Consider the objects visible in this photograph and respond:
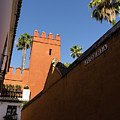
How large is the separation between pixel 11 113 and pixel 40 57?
28.5 feet

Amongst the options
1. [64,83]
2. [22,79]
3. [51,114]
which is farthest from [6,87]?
[64,83]

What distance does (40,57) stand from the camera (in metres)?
21.6

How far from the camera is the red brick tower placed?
64.5 ft

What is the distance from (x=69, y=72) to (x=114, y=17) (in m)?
12.6

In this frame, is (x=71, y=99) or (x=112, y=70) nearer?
(x=112, y=70)

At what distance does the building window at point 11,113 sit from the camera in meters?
15.6

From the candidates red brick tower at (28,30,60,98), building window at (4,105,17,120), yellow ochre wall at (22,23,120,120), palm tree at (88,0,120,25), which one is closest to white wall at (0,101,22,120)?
building window at (4,105,17,120)


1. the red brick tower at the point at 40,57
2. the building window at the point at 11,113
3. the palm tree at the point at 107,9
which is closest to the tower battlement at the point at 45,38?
the red brick tower at the point at 40,57

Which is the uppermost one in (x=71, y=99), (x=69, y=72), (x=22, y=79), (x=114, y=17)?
(x=114, y=17)

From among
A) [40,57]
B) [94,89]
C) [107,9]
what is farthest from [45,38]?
[94,89]

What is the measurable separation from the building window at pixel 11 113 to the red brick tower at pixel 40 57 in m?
2.95

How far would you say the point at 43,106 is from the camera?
25.7 ft

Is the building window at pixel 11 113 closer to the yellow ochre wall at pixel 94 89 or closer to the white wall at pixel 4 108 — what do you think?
the white wall at pixel 4 108

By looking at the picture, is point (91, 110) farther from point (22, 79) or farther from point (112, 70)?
point (22, 79)
